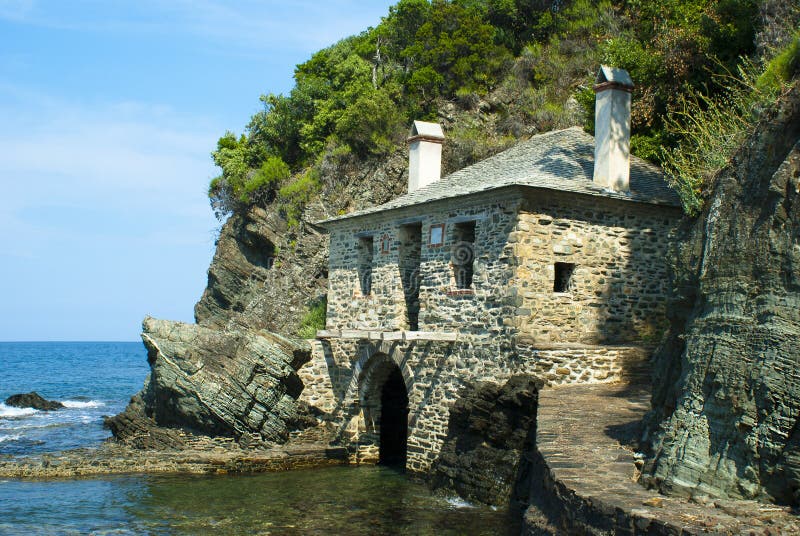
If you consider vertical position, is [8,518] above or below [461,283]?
below

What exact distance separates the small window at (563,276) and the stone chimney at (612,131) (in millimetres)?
1836

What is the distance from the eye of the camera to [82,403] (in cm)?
3984

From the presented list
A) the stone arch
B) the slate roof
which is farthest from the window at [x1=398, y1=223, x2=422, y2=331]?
the stone arch

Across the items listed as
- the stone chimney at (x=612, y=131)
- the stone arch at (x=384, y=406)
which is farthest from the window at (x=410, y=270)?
the stone chimney at (x=612, y=131)

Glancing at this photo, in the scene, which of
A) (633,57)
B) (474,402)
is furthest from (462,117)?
(474,402)

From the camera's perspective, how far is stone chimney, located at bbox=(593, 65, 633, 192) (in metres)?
15.6

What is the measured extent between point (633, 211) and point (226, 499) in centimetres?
1015

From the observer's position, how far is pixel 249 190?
109ft

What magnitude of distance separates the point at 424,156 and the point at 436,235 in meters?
→ 4.26

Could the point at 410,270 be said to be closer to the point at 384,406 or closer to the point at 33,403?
the point at 384,406

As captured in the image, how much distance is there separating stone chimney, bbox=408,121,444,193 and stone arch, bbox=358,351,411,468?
4.87m

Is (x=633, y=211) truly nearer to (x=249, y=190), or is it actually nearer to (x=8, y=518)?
(x=8, y=518)

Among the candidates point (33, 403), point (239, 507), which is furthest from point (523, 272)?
point (33, 403)

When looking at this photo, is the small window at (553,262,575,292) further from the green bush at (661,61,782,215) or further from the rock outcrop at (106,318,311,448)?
the rock outcrop at (106,318,311,448)
